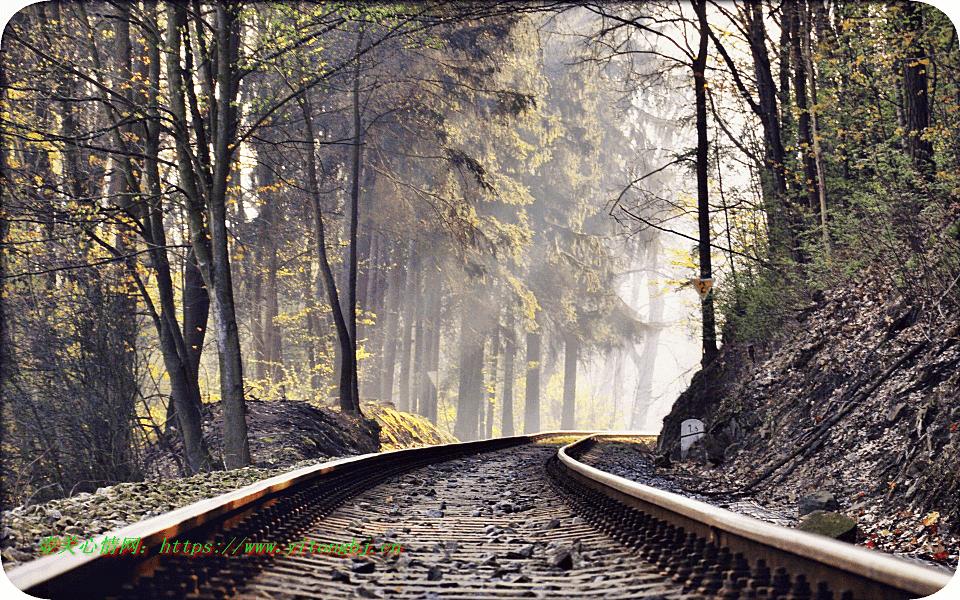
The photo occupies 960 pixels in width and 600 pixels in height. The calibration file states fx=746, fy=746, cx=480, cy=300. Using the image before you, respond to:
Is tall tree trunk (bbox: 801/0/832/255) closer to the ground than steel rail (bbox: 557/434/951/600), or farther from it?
farther from it

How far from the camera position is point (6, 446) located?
802cm

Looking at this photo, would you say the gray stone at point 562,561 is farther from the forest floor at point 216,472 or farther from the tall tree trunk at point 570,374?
the tall tree trunk at point 570,374

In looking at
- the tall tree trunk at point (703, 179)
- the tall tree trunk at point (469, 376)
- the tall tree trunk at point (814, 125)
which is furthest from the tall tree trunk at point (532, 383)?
the tall tree trunk at point (814, 125)

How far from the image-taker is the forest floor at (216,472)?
4332 mm

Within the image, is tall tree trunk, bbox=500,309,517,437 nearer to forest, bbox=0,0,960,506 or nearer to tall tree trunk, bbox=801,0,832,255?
forest, bbox=0,0,960,506

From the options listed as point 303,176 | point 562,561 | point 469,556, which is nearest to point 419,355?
point 303,176

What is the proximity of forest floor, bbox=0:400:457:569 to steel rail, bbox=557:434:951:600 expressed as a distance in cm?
295

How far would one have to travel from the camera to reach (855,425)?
7.32 meters

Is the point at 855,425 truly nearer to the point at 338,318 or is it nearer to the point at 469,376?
the point at 338,318

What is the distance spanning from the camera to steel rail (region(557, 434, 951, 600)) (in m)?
2.08

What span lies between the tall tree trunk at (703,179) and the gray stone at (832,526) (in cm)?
1054

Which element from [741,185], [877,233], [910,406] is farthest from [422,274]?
[910,406]

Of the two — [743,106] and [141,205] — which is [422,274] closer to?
[743,106]

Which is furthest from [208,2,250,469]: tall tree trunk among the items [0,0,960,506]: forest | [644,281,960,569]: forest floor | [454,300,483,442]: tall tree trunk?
[454,300,483,442]: tall tree trunk
